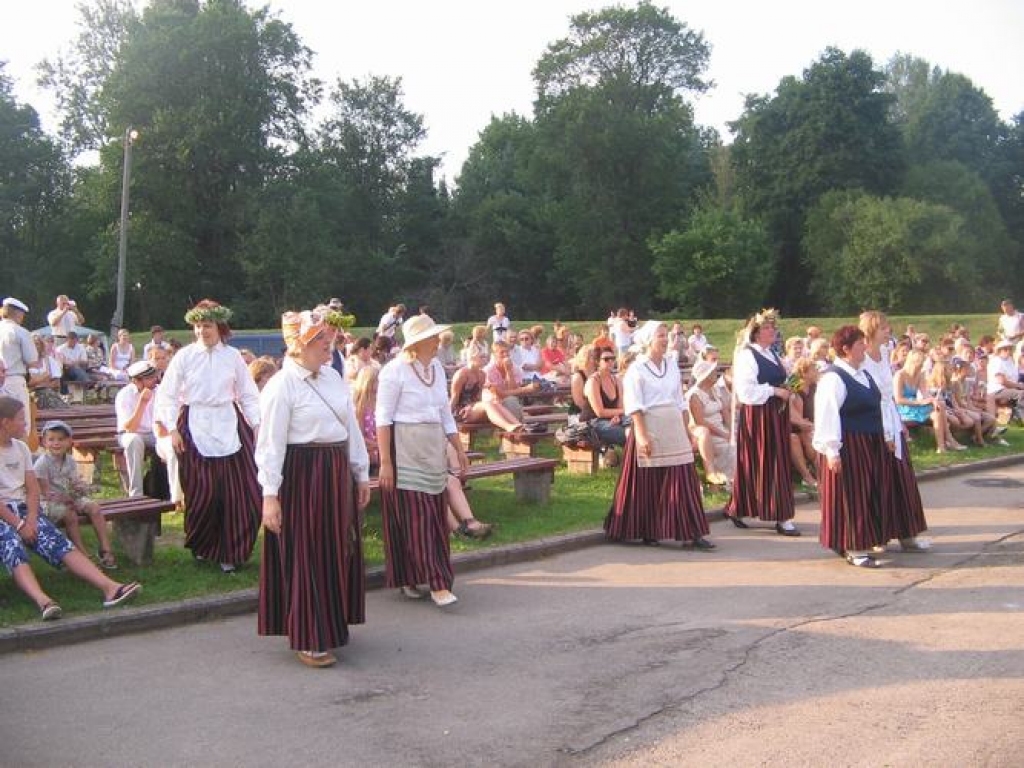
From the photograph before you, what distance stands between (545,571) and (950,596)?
2.91 metres

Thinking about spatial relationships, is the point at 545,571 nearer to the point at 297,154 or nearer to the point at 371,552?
the point at 371,552

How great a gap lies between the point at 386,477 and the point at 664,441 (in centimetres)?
281

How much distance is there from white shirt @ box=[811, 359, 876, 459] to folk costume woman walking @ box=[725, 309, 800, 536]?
134 cm

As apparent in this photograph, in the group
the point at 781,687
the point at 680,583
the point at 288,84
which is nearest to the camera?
the point at 781,687

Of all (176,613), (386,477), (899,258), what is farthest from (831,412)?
(899,258)

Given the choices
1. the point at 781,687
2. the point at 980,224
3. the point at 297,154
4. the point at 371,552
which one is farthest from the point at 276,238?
Result: the point at 781,687

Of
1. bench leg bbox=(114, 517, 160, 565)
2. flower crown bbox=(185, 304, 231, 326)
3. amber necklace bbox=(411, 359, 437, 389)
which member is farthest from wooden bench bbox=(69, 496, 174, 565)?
amber necklace bbox=(411, 359, 437, 389)

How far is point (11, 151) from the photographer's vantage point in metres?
47.1

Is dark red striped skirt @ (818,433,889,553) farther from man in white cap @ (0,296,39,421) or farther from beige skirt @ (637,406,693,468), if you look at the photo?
man in white cap @ (0,296,39,421)

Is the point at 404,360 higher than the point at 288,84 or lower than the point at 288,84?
lower

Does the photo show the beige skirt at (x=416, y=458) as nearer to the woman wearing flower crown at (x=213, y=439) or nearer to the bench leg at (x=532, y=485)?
the woman wearing flower crown at (x=213, y=439)

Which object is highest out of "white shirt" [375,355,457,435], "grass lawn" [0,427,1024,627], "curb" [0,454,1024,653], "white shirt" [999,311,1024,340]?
"white shirt" [999,311,1024,340]

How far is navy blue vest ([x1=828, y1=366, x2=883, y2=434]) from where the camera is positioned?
8.31m

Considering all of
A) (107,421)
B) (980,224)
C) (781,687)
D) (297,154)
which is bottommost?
(781,687)
